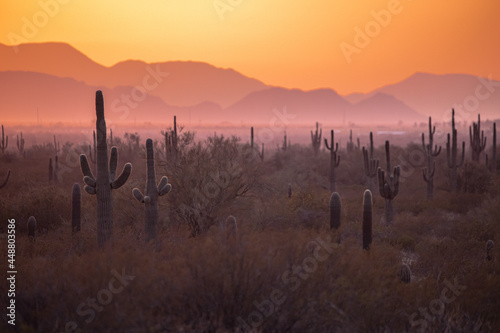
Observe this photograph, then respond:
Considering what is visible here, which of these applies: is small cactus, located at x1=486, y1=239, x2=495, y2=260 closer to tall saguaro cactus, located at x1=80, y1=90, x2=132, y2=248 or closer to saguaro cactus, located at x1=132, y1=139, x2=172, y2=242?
saguaro cactus, located at x1=132, y1=139, x2=172, y2=242

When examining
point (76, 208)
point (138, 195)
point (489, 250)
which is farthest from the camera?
point (76, 208)

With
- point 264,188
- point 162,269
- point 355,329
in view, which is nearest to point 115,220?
point 264,188

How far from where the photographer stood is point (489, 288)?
732 centimetres

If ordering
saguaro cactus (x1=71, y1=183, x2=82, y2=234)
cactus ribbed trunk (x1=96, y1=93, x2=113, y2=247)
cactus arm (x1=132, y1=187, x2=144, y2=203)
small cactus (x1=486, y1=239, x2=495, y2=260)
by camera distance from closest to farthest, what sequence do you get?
cactus ribbed trunk (x1=96, y1=93, x2=113, y2=247) → cactus arm (x1=132, y1=187, x2=144, y2=203) → small cactus (x1=486, y1=239, x2=495, y2=260) → saguaro cactus (x1=71, y1=183, x2=82, y2=234)

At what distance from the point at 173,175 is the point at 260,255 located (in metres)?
8.43

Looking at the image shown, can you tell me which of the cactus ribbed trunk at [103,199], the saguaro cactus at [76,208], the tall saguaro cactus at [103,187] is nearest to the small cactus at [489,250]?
the tall saguaro cactus at [103,187]

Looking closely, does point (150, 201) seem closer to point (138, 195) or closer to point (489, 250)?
point (138, 195)

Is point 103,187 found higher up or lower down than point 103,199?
higher up

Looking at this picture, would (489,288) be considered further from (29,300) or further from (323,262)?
(29,300)

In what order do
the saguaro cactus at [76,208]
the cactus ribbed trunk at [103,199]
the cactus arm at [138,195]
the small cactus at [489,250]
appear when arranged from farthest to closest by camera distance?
the saguaro cactus at [76,208], the small cactus at [489,250], the cactus arm at [138,195], the cactus ribbed trunk at [103,199]

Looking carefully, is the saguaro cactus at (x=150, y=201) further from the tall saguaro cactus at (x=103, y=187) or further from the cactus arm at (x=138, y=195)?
the tall saguaro cactus at (x=103, y=187)

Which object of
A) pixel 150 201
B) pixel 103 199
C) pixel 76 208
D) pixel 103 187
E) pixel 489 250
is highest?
pixel 103 187

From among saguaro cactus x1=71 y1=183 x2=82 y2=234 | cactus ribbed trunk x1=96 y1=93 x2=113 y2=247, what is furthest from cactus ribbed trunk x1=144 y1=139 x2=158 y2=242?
saguaro cactus x1=71 y1=183 x2=82 y2=234

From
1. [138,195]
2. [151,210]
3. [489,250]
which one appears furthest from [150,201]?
[489,250]
